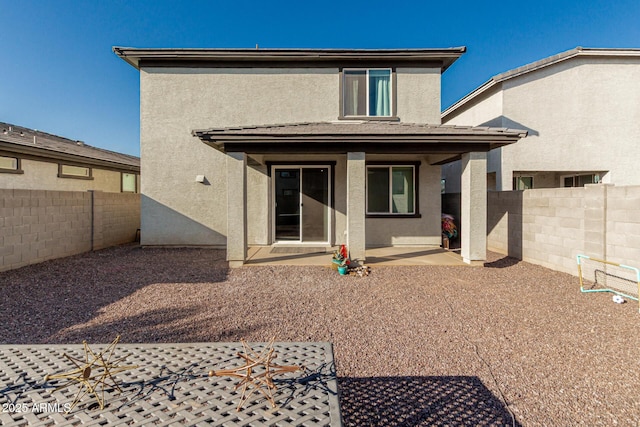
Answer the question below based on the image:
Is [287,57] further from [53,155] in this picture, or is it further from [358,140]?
[53,155]

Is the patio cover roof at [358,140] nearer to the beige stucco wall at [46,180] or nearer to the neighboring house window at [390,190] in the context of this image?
the neighboring house window at [390,190]

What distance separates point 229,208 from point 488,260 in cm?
714

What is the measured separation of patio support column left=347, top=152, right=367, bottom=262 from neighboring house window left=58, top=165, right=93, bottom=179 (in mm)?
11290

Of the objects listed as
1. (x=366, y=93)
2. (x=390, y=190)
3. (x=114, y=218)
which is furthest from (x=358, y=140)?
(x=114, y=218)

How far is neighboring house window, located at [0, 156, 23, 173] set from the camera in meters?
9.23

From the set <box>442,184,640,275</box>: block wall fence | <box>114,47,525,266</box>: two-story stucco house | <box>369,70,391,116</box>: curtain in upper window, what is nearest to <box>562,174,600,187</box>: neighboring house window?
<box>442,184,640,275</box>: block wall fence

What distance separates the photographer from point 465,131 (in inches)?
293

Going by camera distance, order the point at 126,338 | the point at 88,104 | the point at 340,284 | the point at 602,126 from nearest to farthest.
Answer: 1. the point at 126,338
2. the point at 340,284
3. the point at 602,126
4. the point at 88,104

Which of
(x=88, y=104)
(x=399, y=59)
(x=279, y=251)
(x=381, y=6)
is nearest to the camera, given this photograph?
(x=279, y=251)

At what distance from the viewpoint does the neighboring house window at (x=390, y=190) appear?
1002cm

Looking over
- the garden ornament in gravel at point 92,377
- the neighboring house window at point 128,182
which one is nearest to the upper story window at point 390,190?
the garden ornament in gravel at point 92,377

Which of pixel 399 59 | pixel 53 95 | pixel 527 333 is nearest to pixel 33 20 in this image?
pixel 53 95

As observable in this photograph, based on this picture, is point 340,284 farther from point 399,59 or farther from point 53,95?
point 53,95

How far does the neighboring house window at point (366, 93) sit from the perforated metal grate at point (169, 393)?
30.1 ft
